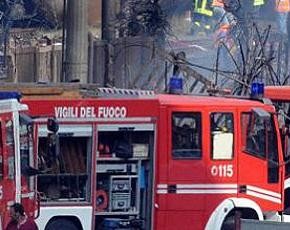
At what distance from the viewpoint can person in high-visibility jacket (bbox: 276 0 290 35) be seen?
183 ft

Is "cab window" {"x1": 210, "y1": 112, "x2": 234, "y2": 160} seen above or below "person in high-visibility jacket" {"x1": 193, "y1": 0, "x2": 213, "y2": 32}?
below

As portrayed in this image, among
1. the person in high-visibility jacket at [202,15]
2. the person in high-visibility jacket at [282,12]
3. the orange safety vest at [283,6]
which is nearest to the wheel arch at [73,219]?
the person in high-visibility jacket at [282,12]

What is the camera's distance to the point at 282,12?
5712 cm

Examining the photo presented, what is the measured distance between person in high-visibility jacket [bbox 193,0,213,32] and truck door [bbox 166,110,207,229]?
136 feet

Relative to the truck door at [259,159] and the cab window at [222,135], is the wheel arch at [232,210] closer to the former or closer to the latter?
the truck door at [259,159]

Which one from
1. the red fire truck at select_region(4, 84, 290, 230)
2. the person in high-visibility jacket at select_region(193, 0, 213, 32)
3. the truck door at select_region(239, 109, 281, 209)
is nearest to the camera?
the red fire truck at select_region(4, 84, 290, 230)

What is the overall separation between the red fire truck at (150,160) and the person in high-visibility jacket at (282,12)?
1569 inches

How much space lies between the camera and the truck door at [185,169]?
14906 millimetres

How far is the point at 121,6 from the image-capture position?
3372 centimetres

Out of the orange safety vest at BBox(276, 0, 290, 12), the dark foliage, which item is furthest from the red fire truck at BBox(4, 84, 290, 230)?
the orange safety vest at BBox(276, 0, 290, 12)

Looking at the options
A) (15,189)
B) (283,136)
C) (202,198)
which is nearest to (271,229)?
(15,189)

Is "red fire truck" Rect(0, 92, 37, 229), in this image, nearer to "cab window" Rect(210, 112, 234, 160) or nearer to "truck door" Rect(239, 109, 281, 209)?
"cab window" Rect(210, 112, 234, 160)

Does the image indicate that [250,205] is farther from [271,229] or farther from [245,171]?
[271,229]

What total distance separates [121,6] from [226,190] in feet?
62.8
